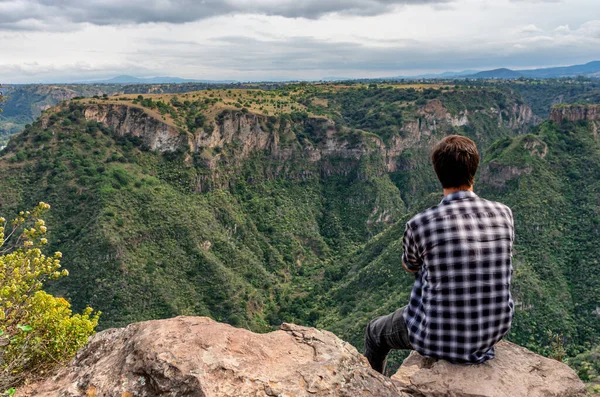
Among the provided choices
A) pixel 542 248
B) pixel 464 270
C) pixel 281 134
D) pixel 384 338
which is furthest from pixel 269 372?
pixel 281 134

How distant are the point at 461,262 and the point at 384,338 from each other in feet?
6.58

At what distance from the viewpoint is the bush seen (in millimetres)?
7504

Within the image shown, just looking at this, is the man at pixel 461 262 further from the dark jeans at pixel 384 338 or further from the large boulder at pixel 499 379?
the dark jeans at pixel 384 338

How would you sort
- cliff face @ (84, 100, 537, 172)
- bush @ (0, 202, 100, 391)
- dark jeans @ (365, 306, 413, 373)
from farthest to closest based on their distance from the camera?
cliff face @ (84, 100, 537, 172), bush @ (0, 202, 100, 391), dark jeans @ (365, 306, 413, 373)

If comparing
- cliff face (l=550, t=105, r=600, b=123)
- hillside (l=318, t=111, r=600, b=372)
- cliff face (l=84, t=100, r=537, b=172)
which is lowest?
hillside (l=318, t=111, r=600, b=372)

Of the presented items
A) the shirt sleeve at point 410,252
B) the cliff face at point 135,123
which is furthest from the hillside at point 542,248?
the cliff face at point 135,123

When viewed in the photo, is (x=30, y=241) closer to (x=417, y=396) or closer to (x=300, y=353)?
(x=300, y=353)

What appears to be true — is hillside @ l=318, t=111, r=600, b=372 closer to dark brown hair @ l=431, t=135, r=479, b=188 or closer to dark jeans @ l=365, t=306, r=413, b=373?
dark jeans @ l=365, t=306, r=413, b=373

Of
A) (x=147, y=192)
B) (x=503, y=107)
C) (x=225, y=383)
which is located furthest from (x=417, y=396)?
(x=503, y=107)

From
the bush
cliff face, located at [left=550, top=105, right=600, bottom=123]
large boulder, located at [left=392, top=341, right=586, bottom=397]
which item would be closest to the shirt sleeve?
large boulder, located at [left=392, top=341, right=586, bottom=397]

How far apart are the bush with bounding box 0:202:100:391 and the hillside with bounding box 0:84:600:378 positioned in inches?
1449

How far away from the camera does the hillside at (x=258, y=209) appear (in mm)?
50219

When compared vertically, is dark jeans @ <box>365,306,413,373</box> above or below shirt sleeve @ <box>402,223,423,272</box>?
below

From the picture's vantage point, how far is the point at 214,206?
3002 inches
